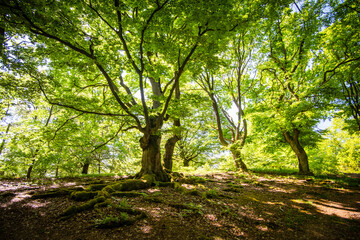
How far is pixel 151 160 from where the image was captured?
331 inches

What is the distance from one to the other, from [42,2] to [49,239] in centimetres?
598

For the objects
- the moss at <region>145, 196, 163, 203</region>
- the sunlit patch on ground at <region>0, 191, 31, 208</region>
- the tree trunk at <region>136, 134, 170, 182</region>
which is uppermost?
the tree trunk at <region>136, 134, 170, 182</region>

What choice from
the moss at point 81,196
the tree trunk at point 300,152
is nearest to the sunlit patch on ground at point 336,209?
the tree trunk at point 300,152

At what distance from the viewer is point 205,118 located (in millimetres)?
16203

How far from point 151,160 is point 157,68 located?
506cm

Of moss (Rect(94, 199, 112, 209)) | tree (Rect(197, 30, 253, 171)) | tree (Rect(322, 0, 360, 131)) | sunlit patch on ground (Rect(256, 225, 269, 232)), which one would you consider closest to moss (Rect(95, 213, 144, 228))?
moss (Rect(94, 199, 112, 209))

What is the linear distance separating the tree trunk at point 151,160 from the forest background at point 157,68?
0.06 meters

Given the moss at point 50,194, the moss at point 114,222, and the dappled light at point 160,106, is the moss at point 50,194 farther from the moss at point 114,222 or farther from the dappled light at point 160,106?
the moss at point 114,222

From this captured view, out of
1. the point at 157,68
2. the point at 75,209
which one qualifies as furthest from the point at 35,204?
the point at 157,68

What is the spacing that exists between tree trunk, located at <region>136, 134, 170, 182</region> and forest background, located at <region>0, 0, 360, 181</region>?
6 cm

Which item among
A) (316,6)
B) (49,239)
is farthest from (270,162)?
(49,239)

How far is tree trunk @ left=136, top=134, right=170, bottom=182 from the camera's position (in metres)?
8.27

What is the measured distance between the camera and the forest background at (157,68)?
5.30 m

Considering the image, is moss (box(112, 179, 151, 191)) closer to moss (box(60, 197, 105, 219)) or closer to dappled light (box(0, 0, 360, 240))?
dappled light (box(0, 0, 360, 240))
